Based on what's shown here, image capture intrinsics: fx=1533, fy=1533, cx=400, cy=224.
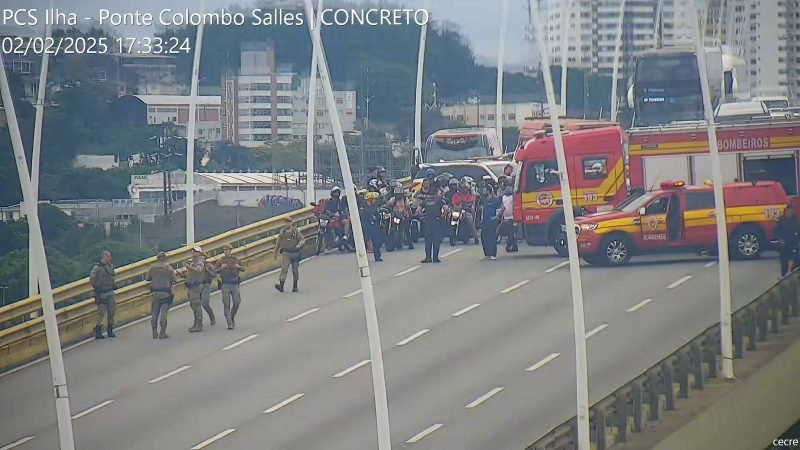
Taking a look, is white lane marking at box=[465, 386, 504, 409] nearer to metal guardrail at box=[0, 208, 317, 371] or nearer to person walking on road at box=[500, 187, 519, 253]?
metal guardrail at box=[0, 208, 317, 371]

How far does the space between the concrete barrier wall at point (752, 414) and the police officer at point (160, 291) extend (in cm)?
605

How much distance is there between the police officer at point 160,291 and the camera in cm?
1777

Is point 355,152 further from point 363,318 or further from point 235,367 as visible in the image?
point 235,367

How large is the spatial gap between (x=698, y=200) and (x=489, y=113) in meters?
6.15

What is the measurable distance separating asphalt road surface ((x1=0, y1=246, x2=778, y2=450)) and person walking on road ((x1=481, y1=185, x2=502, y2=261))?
0.68 ft

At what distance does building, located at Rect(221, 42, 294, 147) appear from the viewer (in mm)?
20375

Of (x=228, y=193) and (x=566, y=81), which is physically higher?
(x=566, y=81)

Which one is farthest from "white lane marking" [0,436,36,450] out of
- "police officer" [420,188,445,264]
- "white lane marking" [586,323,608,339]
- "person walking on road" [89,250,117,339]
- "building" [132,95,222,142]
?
"white lane marking" [586,323,608,339]

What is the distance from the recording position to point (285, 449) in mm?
15758

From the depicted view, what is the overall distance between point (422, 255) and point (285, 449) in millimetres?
5654

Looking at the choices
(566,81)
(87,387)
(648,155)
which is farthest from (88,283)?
(566,81)

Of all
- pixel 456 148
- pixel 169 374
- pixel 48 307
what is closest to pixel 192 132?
pixel 169 374

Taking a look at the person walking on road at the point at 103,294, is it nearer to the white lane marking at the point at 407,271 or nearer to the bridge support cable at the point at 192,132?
the bridge support cable at the point at 192,132

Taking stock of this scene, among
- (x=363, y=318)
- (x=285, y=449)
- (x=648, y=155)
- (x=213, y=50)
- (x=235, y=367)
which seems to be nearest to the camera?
(x=285, y=449)
